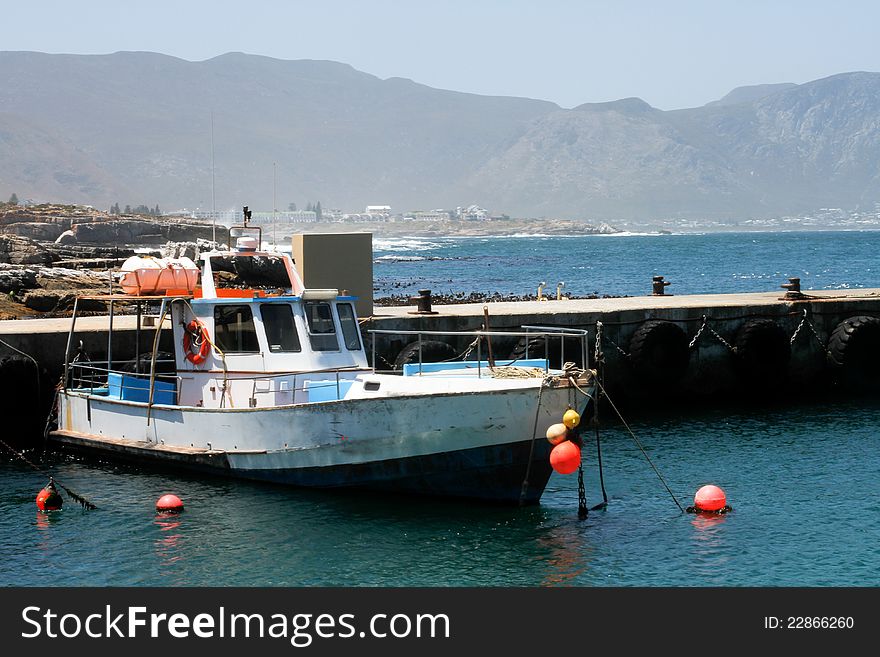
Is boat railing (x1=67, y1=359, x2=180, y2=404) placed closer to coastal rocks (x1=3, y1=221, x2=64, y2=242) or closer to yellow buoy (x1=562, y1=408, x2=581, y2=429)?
yellow buoy (x1=562, y1=408, x2=581, y2=429)

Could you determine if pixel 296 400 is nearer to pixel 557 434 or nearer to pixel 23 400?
pixel 557 434

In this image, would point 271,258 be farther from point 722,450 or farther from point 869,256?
point 869,256

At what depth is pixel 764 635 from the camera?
12141 mm

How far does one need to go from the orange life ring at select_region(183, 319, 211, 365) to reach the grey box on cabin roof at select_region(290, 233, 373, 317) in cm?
391

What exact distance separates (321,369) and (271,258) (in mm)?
2460

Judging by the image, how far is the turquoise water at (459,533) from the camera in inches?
574

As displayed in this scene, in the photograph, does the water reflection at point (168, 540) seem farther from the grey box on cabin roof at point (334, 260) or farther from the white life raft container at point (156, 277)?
the grey box on cabin roof at point (334, 260)

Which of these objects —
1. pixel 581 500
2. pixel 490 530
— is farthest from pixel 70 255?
pixel 490 530

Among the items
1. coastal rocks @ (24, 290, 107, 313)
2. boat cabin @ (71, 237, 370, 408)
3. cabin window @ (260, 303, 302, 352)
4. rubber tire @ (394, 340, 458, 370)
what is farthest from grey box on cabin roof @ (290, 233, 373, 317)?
coastal rocks @ (24, 290, 107, 313)

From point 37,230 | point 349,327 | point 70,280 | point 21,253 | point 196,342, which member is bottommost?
point 196,342

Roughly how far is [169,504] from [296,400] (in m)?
2.48

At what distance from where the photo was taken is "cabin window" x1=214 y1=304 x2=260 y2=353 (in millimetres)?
19047

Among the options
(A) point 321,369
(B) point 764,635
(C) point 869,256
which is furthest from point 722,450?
(C) point 869,256

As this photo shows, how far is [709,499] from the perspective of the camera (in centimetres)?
1716
